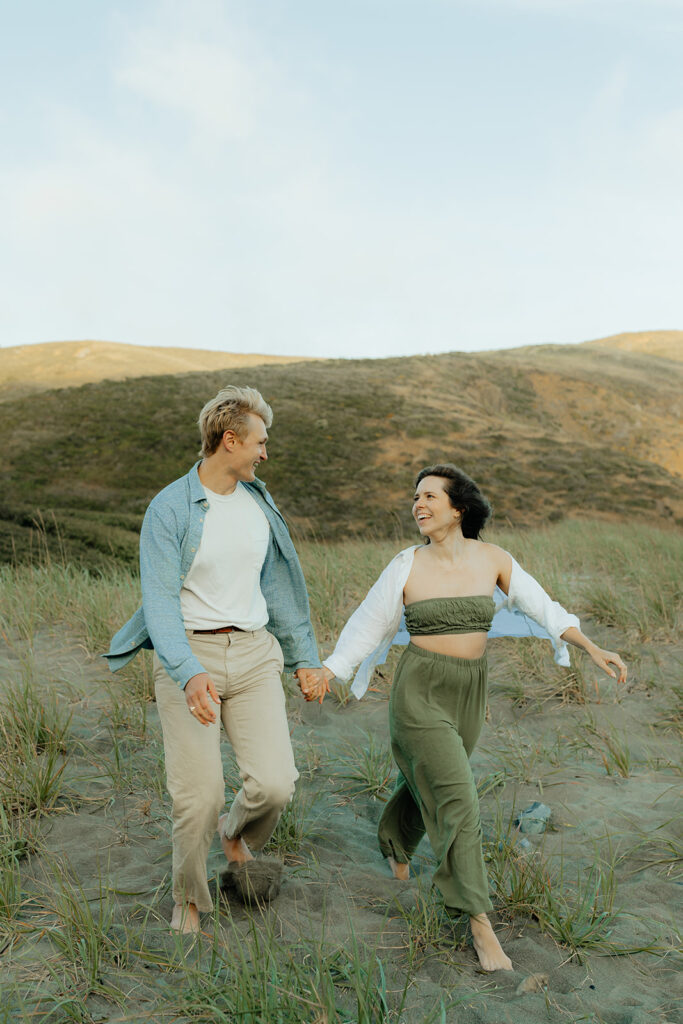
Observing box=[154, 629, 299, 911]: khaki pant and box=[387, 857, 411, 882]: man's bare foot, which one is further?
box=[387, 857, 411, 882]: man's bare foot

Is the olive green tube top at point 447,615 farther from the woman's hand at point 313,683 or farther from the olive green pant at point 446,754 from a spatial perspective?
the woman's hand at point 313,683

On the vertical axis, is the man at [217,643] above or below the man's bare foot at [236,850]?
above

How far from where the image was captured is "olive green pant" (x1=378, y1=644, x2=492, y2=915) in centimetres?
299

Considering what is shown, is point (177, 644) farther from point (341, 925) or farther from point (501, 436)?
point (501, 436)

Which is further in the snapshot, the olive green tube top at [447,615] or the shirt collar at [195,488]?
the olive green tube top at [447,615]

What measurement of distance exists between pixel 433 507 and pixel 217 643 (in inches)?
41.7

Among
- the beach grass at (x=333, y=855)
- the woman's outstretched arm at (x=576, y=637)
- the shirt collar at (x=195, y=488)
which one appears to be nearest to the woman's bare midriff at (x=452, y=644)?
the woman's outstretched arm at (x=576, y=637)

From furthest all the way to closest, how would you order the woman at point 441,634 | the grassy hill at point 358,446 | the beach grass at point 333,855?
the grassy hill at point 358,446 < the woman at point 441,634 < the beach grass at point 333,855

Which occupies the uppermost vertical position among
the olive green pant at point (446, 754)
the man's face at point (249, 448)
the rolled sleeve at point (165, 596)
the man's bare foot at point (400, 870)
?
the man's face at point (249, 448)

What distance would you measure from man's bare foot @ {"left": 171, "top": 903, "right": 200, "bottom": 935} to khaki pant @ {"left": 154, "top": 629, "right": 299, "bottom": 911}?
30mm

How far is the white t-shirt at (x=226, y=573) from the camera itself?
3.24 m

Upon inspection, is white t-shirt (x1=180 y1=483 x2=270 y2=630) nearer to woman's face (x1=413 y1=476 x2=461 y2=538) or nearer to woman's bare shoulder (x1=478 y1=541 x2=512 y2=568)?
woman's face (x1=413 y1=476 x2=461 y2=538)

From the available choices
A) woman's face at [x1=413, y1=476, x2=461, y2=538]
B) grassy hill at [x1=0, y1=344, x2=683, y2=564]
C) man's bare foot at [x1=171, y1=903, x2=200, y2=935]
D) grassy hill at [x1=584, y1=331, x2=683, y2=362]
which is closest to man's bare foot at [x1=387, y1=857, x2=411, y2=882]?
man's bare foot at [x1=171, y1=903, x2=200, y2=935]

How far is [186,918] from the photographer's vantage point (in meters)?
3.02
